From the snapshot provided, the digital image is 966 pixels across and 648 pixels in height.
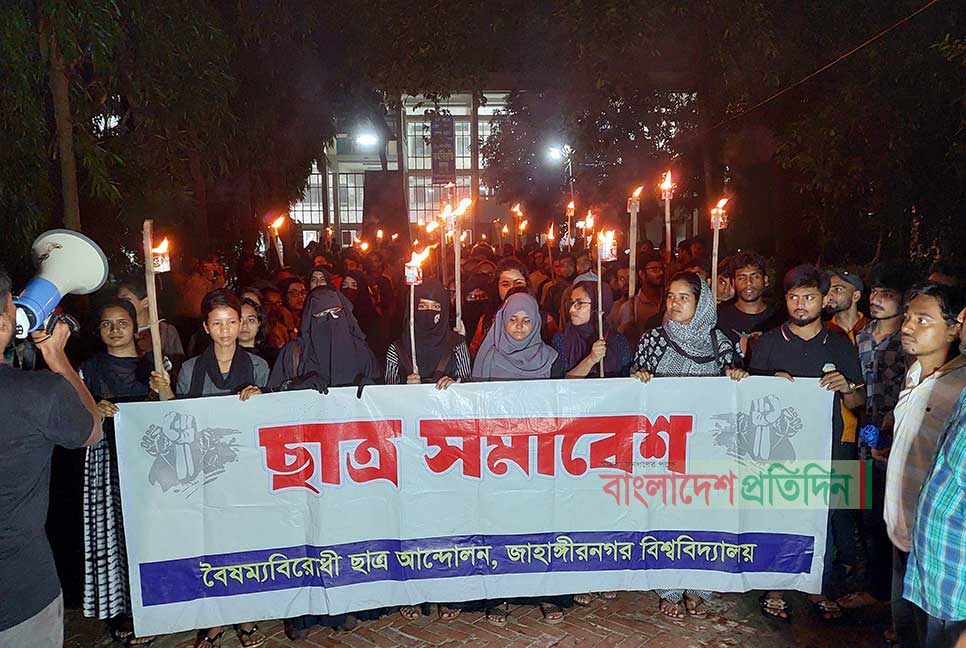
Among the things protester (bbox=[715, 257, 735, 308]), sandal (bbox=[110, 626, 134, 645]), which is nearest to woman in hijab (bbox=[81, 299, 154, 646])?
sandal (bbox=[110, 626, 134, 645])

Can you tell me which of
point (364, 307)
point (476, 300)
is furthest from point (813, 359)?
point (364, 307)

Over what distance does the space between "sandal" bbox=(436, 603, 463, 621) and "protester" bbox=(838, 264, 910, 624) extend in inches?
84.2

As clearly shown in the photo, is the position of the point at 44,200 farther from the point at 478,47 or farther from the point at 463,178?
the point at 463,178

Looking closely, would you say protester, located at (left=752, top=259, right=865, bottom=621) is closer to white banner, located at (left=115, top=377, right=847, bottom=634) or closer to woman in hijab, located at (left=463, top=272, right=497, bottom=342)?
white banner, located at (left=115, top=377, right=847, bottom=634)

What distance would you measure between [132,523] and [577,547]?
2.23 m

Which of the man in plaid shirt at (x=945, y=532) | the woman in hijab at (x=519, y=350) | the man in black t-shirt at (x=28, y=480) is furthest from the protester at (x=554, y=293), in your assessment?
the man in black t-shirt at (x=28, y=480)

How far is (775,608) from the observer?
4.07m

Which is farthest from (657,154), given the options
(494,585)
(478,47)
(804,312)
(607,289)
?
(494,585)

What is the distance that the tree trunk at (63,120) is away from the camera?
18.8 ft

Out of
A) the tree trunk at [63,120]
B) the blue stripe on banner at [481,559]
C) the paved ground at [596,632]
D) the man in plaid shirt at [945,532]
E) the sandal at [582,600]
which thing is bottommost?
the paved ground at [596,632]

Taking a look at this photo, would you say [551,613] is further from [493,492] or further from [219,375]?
[219,375]

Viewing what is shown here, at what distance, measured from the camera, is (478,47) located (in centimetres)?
1066

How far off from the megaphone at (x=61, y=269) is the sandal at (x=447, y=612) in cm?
244

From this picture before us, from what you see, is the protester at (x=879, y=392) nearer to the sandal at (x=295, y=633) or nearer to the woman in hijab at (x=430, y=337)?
the woman in hijab at (x=430, y=337)
